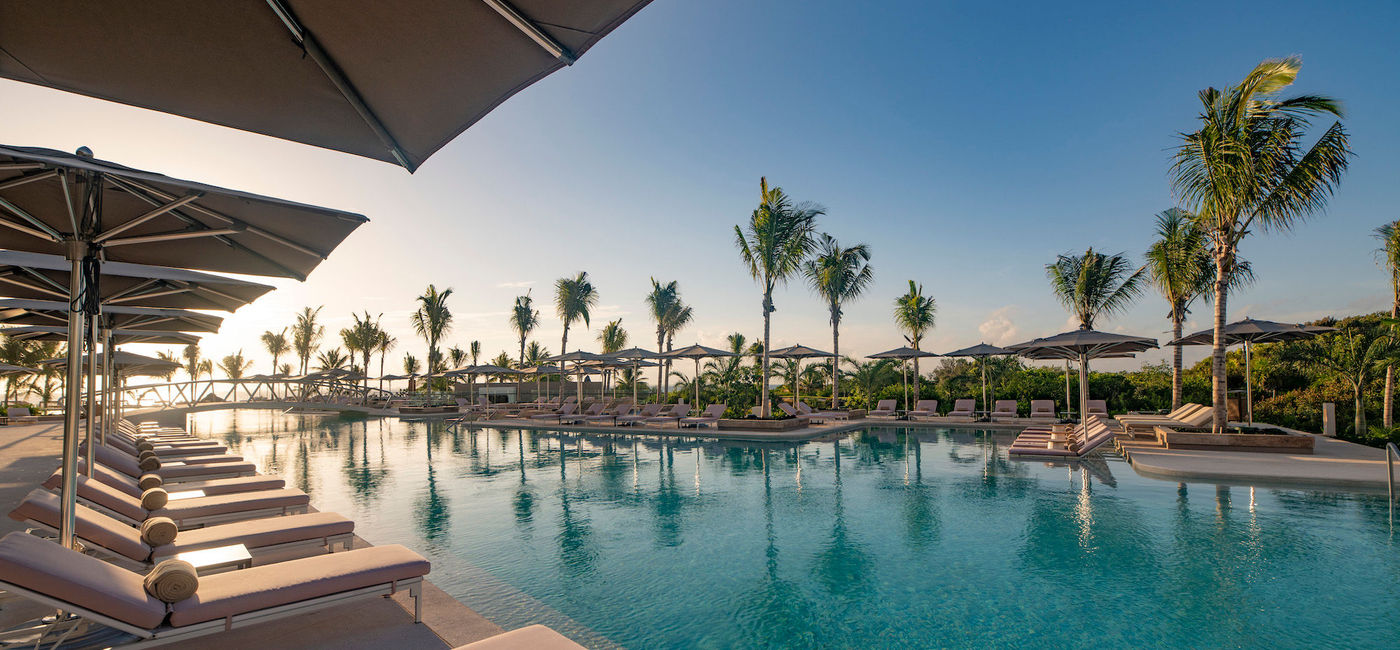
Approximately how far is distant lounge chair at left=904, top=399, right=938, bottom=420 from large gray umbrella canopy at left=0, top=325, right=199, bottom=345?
21404mm

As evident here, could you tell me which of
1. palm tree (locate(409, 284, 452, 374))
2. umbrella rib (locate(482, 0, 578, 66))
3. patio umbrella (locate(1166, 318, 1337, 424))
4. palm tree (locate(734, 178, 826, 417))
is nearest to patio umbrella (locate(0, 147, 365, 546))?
umbrella rib (locate(482, 0, 578, 66))

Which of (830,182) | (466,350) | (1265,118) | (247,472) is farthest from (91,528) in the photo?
(466,350)

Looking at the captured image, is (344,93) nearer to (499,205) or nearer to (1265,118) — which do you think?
(499,205)

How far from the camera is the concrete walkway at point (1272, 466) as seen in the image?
28.9ft

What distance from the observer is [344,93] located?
236 cm

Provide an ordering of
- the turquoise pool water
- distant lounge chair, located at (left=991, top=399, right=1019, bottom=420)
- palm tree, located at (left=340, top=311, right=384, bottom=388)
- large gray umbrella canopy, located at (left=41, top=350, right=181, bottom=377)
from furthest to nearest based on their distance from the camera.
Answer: palm tree, located at (left=340, top=311, right=384, bottom=388)
distant lounge chair, located at (left=991, top=399, right=1019, bottom=420)
large gray umbrella canopy, located at (left=41, top=350, right=181, bottom=377)
the turquoise pool water

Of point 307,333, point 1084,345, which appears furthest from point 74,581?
point 307,333

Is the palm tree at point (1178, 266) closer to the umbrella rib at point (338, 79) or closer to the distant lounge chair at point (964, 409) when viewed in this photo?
the distant lounge chair at point (964, 409)

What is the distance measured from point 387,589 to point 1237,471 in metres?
12.4

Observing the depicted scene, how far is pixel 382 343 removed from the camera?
5341cm

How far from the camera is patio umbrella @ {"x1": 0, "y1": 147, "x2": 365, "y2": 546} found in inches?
105

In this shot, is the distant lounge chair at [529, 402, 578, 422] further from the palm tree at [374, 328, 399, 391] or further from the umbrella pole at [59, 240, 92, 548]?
the palm tree at [374, 328, 399, 391]

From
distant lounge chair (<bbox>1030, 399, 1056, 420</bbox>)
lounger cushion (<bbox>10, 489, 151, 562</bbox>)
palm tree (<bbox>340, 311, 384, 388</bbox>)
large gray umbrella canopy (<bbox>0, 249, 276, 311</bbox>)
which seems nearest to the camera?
large gray umbrella canopy (<bbox>0, 249, 276, 311</bbox>)

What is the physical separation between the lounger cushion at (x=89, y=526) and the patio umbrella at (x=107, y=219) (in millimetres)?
728
